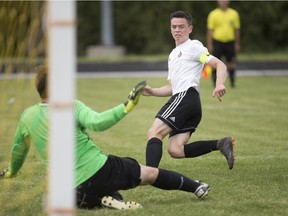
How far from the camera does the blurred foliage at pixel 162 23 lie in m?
30.8

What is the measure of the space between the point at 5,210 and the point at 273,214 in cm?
236

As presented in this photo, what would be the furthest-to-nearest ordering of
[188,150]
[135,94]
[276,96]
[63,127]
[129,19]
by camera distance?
[129,19], [276,96], [188,150], [135,94], [63,127]

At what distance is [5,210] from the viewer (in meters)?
6.77

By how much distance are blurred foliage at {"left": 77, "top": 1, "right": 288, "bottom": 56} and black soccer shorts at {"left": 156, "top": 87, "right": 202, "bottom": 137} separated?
75.0ft

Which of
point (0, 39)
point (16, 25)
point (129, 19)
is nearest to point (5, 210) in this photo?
point (0, 39)

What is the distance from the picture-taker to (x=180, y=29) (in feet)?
25.8

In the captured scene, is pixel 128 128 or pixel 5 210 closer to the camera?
pixel 5 210

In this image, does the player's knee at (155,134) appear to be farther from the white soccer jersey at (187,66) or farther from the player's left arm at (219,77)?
the player's left arm at (219,77)

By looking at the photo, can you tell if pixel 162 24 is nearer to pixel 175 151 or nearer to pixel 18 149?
pixel 175 151

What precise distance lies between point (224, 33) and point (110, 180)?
485 inches

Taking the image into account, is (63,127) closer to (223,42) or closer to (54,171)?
(54,171)

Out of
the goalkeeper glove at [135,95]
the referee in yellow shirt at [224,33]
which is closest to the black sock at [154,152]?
the goalkeeper glove at [135,95]

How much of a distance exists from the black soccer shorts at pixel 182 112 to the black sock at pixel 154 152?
242 millimetres

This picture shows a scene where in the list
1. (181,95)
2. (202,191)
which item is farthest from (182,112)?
(202,191)
